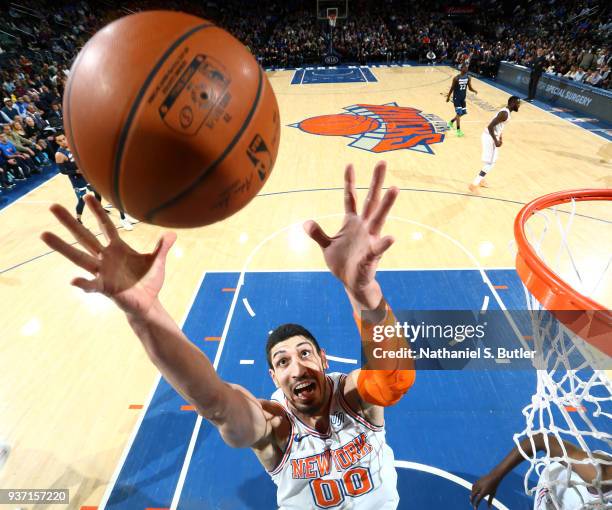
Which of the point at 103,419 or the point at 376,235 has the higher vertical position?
the point at 376,235

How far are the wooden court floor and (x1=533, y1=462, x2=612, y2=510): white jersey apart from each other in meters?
2.98

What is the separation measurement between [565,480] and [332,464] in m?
1.30

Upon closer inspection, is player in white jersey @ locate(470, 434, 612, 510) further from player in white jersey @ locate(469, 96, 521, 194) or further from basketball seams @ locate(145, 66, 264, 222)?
player in white jersey @ locate(469, 96, 521, 194)

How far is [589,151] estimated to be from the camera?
850cm

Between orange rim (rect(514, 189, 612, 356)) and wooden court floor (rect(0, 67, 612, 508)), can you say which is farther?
wooden court floor (rect(0, 67, 612, 508))

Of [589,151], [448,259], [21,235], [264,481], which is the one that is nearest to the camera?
[264,481]

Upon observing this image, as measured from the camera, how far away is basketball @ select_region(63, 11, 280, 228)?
1363mm

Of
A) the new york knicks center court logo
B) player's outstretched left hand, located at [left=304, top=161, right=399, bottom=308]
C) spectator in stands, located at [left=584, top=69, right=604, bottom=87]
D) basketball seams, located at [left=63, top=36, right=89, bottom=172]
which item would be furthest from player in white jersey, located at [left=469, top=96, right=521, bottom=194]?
spectator in stands, located at [left=584, top=69, right=604, bottom=87]

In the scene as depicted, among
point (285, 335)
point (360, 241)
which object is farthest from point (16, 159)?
point (360, 241)

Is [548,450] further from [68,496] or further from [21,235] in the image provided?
[21,235]

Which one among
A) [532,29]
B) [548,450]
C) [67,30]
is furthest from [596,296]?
[67,30]

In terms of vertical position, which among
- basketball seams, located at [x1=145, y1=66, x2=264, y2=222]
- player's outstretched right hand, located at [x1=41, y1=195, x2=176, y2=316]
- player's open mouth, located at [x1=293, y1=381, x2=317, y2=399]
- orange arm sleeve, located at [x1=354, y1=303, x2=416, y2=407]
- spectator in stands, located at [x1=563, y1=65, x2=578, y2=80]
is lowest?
spectator in stands, located at [x1=563, y1=65, x2=578, y2=80]

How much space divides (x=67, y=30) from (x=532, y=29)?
25.4 meters

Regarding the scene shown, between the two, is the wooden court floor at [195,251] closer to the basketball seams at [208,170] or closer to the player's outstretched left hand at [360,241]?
the basketball seams at [208,170]
